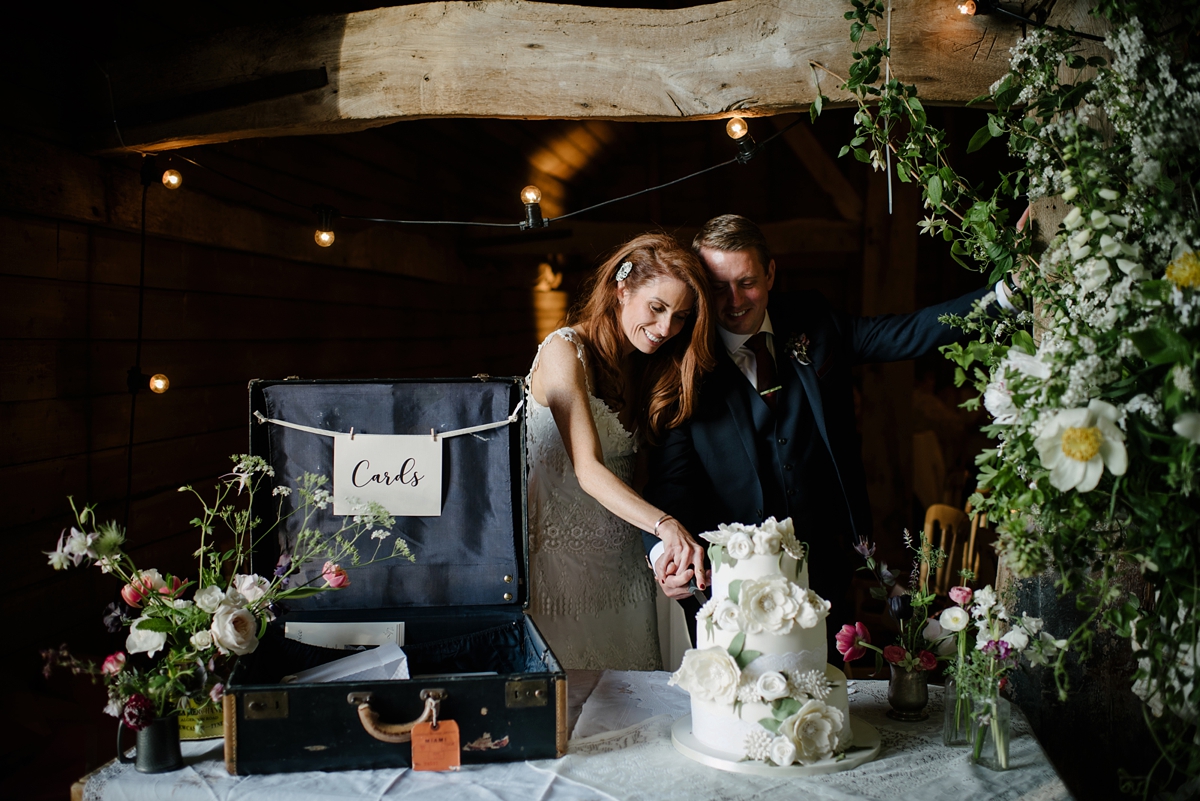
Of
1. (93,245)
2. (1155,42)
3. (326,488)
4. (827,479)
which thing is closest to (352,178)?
(93,245)

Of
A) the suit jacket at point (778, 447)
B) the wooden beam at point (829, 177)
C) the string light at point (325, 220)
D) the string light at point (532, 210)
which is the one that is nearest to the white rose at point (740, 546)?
the suit jacket at point (778, 447)

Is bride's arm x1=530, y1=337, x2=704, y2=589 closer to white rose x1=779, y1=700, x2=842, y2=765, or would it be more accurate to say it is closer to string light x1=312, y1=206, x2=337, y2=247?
white rose x1=779, y1=700, x2=842, y2=765

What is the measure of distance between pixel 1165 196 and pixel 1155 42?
26 centimetres

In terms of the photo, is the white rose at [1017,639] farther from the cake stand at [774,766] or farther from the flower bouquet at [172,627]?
the flower bouquet at [172,627]

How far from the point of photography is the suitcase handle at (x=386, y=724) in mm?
1241

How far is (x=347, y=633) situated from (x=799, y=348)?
4.19 ft

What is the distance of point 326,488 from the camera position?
5.60 ft

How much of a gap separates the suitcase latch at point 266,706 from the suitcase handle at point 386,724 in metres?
0.09

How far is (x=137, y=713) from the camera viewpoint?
4.02ft

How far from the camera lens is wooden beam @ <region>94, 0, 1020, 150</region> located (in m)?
1.82

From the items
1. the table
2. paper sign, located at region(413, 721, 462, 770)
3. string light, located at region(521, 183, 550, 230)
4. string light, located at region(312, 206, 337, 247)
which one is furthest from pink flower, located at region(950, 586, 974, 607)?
string light, located at region(312, 206, 337, 247)

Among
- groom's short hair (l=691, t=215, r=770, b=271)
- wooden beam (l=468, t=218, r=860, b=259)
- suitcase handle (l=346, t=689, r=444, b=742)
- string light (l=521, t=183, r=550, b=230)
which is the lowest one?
suitcase handle (l=346, t=689, r=444, b=742)

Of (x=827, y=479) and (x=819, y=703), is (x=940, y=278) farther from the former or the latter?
(x=819, y=703)

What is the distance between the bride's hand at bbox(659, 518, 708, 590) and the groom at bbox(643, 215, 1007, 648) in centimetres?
42
